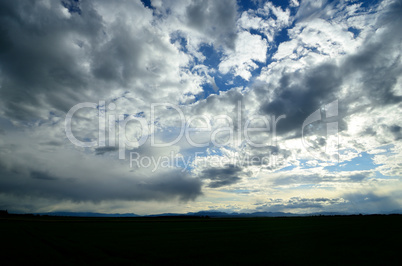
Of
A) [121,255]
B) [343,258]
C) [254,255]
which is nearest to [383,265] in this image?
[343,258]

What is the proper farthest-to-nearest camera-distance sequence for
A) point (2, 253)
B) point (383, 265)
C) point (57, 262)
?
point (2, 253) → point (57, 262) → point (383, 265)

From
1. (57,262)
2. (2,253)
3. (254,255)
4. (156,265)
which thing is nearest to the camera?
(156,265)

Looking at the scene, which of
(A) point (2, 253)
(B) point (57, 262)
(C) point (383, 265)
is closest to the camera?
(C) point (383, 265)

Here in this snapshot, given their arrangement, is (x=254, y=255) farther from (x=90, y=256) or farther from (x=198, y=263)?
(x=90, y=256)

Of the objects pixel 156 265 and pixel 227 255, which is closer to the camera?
pixel 156 265

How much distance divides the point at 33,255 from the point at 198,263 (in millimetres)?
16630

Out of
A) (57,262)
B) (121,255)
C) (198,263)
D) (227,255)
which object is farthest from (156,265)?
(57,262)

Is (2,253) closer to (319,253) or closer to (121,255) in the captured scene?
(121,255)

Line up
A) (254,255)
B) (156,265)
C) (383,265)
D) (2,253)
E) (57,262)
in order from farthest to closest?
(2,253) < (254,255) < (57,262) < (156,265) < (383,265)

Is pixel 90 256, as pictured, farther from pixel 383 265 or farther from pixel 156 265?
pixel 383 265

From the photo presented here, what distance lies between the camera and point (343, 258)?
60.7ft

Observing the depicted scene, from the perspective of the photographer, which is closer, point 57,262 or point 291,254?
point 57,262

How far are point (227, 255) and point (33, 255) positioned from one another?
18.9 metres

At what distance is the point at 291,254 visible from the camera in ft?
67.7
